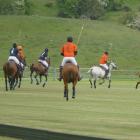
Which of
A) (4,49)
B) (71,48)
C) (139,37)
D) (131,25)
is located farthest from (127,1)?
(71,48)

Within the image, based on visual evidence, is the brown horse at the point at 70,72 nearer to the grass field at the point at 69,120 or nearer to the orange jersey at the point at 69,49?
the orange jersey at the point at 69,49

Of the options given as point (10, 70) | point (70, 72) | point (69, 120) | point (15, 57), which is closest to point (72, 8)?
point (15, 57)

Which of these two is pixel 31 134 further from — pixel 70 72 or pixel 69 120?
pixel 70 72

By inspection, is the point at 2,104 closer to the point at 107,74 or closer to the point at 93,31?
the point at 107,74

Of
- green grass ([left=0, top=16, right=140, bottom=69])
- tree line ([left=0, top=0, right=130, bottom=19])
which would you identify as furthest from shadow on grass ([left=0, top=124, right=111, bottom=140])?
tree line ([left=0, top=0, right=130, bottom=19])

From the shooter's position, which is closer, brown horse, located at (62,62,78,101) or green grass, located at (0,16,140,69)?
brown horse, located at (62,62,78,101)

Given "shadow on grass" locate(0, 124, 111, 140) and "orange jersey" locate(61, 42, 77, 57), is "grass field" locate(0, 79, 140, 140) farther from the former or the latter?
"orange jersey" locate(61, 42, 77, 57)

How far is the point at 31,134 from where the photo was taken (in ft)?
58.6

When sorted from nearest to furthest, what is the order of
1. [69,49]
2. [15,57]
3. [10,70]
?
[69,49] < [10,70] < [15,57]

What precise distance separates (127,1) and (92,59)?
67.7m

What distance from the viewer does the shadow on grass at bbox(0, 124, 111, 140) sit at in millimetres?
17022

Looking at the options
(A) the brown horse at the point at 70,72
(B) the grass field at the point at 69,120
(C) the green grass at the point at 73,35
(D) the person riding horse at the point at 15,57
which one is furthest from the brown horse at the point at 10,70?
(C) the green grass at the point at 73,35

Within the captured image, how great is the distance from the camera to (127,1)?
6565 inches

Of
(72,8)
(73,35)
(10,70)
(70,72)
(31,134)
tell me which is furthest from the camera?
(72,8)
